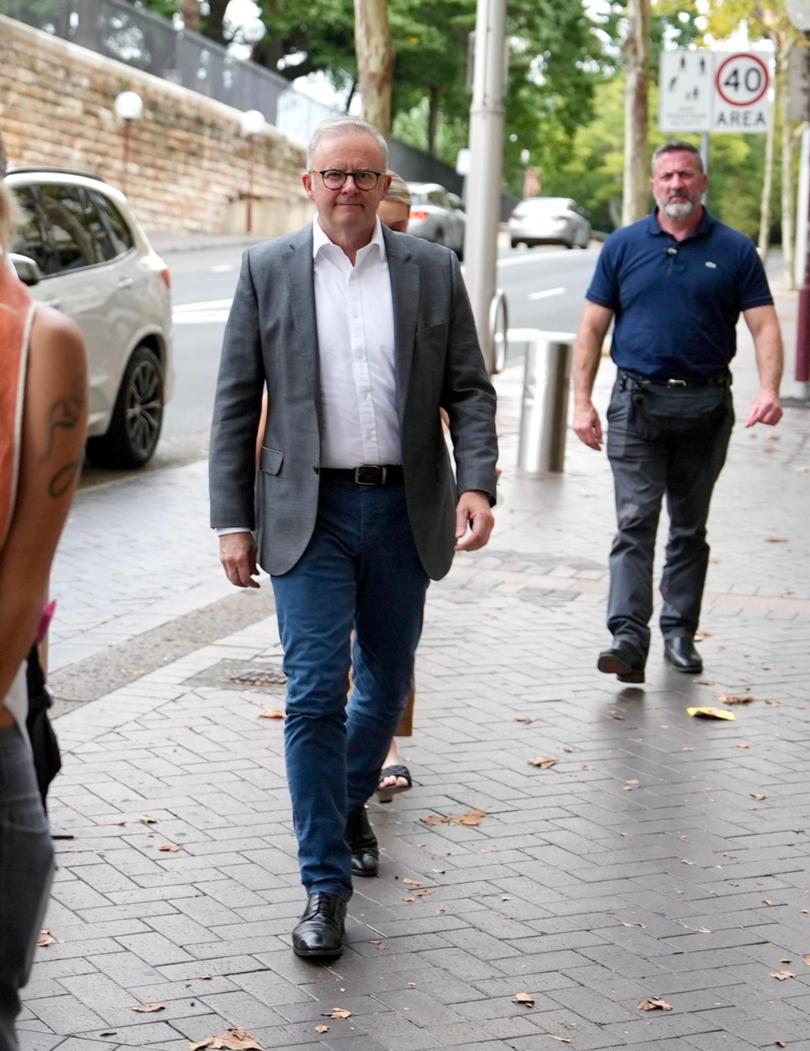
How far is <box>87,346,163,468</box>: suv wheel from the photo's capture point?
12.6 metres

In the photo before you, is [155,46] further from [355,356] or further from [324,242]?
[355,356]

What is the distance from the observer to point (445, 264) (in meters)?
4.71

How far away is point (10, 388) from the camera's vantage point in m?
2.52

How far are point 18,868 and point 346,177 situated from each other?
2236 mm

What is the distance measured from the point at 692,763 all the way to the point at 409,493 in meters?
2.08

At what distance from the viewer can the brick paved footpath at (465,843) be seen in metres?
4.15

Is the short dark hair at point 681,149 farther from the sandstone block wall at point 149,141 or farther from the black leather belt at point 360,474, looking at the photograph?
the sandstone block wall at point 149,141

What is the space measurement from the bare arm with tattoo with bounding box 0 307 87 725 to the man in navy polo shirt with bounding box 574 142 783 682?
15.7ft

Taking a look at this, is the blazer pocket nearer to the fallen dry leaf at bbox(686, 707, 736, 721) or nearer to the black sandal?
the black sandal

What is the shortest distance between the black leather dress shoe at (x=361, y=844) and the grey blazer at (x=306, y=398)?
78 centimetres

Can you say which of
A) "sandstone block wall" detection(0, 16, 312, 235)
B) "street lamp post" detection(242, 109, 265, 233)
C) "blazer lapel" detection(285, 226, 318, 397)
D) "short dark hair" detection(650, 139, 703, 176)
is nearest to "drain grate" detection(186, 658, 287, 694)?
"short dark hair" detection(650, 139, 703, 176)

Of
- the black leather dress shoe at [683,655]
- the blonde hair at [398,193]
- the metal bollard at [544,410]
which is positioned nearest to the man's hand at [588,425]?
the black leather dress shoe at [683,655]

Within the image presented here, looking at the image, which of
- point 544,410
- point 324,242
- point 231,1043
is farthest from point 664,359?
point 544,410

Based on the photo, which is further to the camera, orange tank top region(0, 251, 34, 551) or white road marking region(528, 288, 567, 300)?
white road marking region(528, 288, 567, 300)
